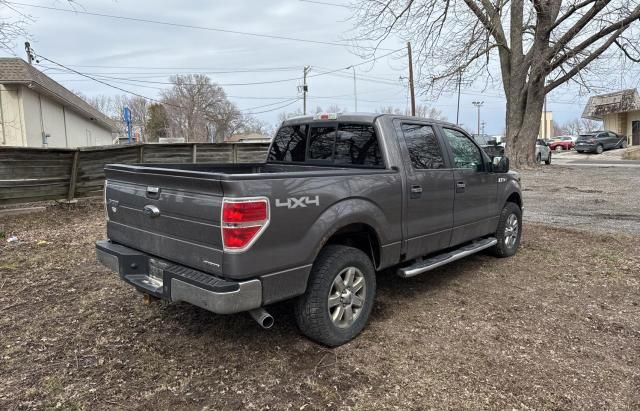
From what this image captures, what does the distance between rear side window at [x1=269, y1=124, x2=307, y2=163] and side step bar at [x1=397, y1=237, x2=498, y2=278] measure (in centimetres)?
166

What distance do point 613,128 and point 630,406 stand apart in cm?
5079

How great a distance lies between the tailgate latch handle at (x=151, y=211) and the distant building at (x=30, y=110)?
19299 mm

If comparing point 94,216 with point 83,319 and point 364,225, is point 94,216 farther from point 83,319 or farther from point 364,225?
point 364,225

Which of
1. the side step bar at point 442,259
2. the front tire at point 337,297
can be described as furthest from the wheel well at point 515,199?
the front tire at point 337,297

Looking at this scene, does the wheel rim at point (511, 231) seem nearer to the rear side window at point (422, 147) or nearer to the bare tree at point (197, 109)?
the rear side window at point (422, 147)

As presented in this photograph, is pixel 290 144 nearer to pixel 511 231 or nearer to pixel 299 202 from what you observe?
pixel 299 202

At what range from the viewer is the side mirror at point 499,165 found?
5512mm

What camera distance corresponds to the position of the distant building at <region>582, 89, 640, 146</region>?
40116 millimetres

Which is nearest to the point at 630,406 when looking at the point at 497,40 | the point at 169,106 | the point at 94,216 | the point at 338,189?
the point at 338,189

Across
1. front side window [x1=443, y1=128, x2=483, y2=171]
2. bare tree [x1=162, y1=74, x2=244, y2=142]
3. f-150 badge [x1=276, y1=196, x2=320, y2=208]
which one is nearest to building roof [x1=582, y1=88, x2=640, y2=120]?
front side window [x1=443, y1=128, x2=483, y2=171]

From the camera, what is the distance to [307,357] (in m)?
3.44

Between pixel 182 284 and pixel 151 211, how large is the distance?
2.19 ft

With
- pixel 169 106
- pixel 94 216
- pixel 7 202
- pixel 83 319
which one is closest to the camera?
pixel 83 319

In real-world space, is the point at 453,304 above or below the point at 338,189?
below
